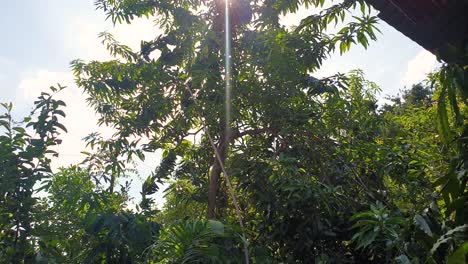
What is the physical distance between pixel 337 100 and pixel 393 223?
7.22 feet

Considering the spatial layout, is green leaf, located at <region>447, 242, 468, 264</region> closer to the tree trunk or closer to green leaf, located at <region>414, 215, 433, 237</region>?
green leaf, located at <region>414, 215, 433, 237</region>

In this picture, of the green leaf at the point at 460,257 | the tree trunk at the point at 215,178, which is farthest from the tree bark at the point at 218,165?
the green leaf at the point at 460,257

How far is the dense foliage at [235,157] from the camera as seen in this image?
11.2 feet

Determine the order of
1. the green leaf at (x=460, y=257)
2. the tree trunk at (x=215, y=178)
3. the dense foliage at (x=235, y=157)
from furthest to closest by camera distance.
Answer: the tree trunk at (x=215, y=178) → the dense foliage at (x=235, y=157) → the green leaf at (x=460, y=257)

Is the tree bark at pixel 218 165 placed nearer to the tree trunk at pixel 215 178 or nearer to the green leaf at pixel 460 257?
the tree trunk at pixel 215 178

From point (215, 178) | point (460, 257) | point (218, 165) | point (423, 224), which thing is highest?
point (218, 165)

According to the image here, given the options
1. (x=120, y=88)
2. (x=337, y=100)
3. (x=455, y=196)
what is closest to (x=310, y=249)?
(x=337, y=100)

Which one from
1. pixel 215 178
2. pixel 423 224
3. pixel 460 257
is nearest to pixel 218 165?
Answer: pixel 215 178

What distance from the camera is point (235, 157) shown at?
4.78 m

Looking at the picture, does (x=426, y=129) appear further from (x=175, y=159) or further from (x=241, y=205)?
(x=175, y=159)

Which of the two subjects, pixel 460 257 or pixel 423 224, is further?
pixel 423 224

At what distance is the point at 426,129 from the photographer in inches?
210

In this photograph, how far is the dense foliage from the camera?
3404mm

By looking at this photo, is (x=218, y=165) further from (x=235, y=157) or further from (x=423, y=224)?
(x=423, y=224)
